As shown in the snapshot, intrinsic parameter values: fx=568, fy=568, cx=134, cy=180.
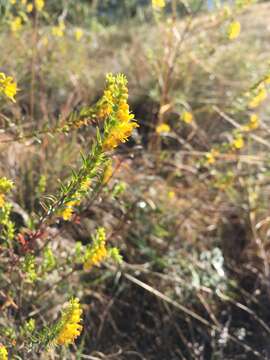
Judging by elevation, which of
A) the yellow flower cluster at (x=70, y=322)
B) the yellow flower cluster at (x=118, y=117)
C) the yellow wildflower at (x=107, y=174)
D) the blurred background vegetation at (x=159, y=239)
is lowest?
the blurred background vegetation at (x=159, y=239)

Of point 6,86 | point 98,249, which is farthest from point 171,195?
point 6,86

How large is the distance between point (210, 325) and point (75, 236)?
0.66m

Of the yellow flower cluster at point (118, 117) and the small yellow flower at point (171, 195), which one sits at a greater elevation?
the yellow flower cluster at point (118, 117)

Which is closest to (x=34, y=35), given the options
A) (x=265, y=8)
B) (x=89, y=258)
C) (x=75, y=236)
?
(x=75, y=236)

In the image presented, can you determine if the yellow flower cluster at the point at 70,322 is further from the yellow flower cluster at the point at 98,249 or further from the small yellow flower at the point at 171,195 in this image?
the small yellow flower at the point at 171,195

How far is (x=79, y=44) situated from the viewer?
13.0 ft

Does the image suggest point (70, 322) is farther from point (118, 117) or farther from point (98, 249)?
point (118, 117)

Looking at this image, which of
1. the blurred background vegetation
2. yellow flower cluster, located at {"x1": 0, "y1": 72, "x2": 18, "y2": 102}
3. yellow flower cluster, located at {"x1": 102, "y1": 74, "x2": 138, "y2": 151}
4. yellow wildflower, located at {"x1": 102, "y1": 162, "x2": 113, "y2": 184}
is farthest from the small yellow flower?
yellow flower cluster, located at {"x1": 102, "y1": 74, "x2": 138, "y2": 151}

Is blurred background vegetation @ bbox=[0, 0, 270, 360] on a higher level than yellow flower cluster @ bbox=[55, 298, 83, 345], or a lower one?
lower

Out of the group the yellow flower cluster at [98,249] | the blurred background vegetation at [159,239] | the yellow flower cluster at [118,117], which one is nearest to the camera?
the yellow flower cluster at [118,117]

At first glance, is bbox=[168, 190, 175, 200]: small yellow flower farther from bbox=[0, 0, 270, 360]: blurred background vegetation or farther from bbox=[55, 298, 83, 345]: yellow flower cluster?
bbox=[55, 298, 83, 345]: yellow flower cluster

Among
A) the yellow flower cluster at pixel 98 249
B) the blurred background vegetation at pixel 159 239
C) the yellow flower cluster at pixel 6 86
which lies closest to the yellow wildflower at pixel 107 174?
the blurred background vegetation at pixel 159 239

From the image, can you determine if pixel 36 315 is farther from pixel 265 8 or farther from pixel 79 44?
pixel 265 8

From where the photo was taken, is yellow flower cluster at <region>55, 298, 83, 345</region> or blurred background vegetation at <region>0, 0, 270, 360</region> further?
blurred background vegetation at <region>0, 0, 270, 360</region>
